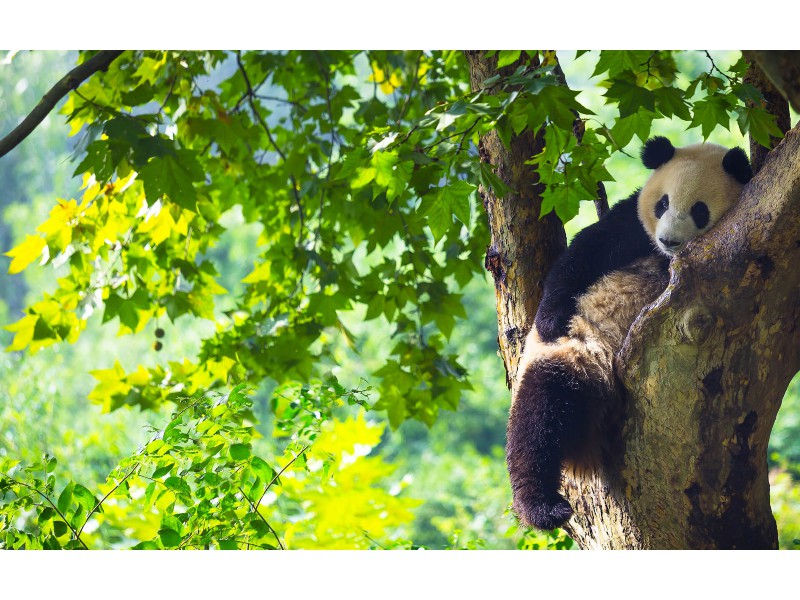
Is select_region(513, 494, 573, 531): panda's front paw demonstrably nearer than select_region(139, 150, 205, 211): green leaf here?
Yes

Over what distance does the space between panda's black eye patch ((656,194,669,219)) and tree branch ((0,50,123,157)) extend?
1.49m

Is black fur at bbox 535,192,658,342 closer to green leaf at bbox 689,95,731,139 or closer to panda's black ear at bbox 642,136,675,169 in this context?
panda's black ear at bbox 642,136,675,169

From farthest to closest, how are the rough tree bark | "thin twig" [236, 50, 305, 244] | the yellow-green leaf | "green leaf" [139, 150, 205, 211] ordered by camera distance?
"thin twig" [236, 50, 305, 244], the yellow-green leaf, "green leaf" [139, 150, 205, 211], the rough tree bark

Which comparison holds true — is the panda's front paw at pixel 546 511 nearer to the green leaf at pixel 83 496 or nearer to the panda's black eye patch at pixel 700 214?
the panda's black eye patch at pixel 700 214

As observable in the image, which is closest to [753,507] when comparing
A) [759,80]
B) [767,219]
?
[767,219]

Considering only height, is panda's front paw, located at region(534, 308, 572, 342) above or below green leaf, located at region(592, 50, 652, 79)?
below

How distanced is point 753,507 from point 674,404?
321 mm

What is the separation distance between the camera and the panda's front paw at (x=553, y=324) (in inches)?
73.2

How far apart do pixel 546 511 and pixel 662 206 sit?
32.9 inches

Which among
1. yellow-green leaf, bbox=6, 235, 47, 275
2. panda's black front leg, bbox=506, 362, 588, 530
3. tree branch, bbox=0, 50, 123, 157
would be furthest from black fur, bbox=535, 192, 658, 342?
yellow-green leaf, bbox=6, 235, 47, 275

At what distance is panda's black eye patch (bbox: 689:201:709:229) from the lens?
6.07ft

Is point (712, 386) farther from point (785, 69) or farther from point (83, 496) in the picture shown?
point (83, 496)

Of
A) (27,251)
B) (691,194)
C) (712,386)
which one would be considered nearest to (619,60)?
(691,194)
